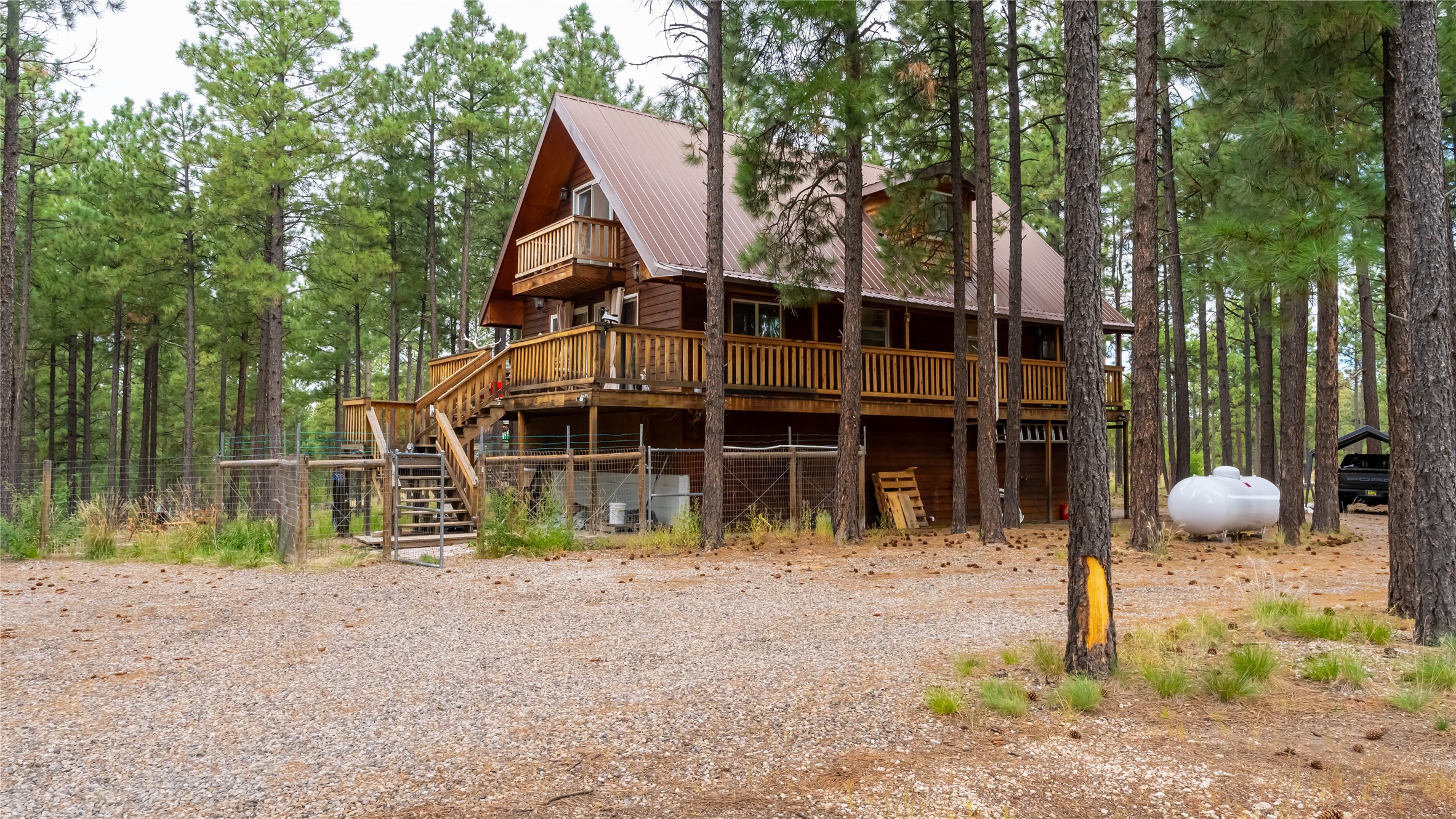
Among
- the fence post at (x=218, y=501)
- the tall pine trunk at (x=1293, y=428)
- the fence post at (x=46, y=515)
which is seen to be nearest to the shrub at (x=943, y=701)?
the fence post at (x=218, y=501)

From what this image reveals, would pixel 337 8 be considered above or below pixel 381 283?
above

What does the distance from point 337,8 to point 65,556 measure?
653 inches

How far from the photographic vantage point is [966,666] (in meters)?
6.14

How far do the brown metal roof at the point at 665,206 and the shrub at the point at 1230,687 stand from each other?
10912mm

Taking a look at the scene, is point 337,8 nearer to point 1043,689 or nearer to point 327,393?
point 327,393

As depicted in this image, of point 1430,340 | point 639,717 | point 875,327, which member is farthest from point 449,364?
point 1430,340

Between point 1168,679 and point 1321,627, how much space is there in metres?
2.55

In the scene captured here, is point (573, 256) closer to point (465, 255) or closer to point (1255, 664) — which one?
point (465, 255)

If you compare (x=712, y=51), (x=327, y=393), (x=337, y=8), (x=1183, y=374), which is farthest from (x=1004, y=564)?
(x=327, y=393)

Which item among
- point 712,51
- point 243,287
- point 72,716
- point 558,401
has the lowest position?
point 72,716

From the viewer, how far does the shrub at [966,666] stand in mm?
6098

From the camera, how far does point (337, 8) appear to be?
→ 2453 centimetres

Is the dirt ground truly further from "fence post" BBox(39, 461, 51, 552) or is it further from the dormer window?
the dormer window

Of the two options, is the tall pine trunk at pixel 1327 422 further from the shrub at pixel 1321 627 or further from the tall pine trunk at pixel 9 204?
the tall pine trunk at pixel 9 204
